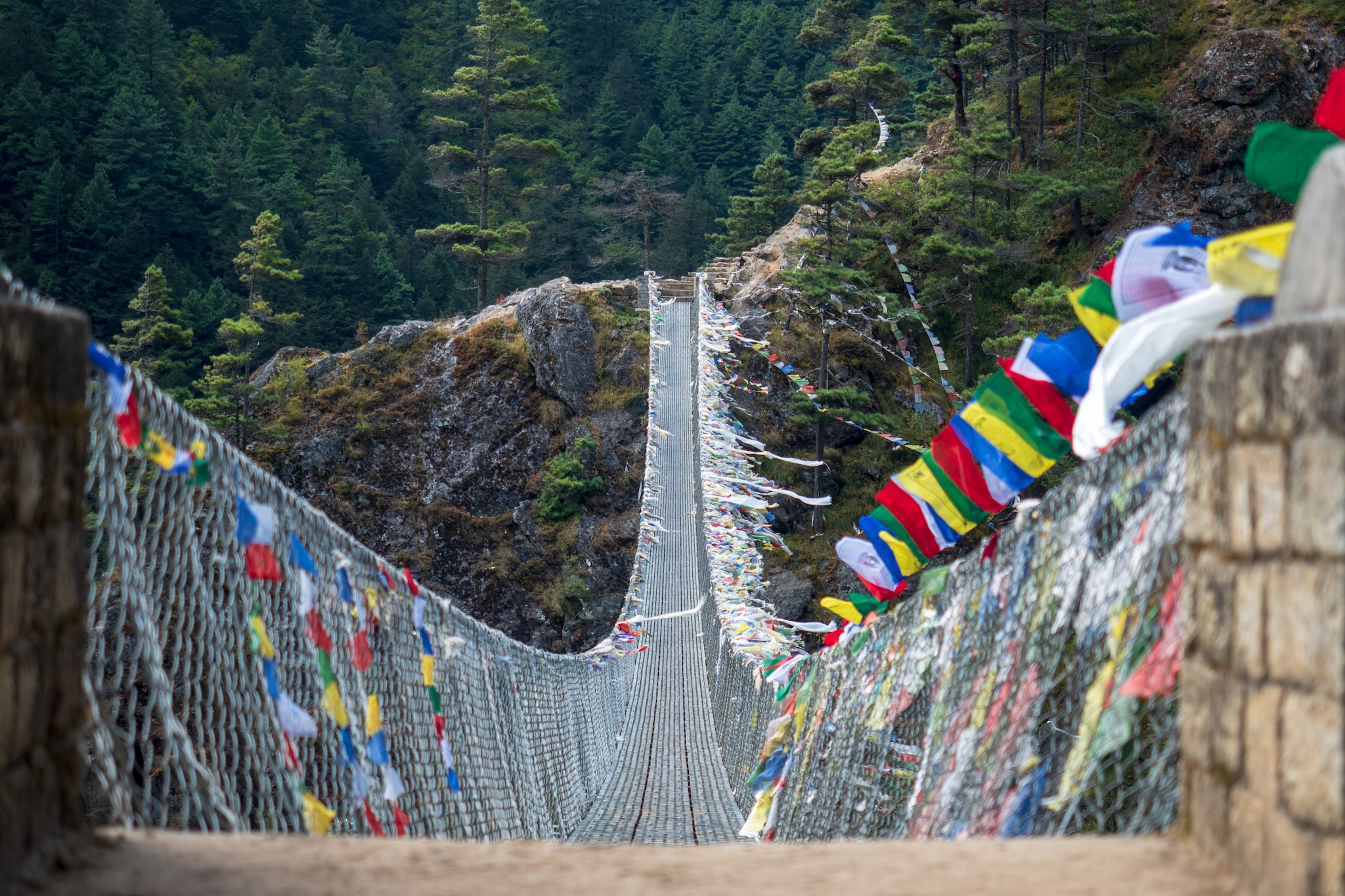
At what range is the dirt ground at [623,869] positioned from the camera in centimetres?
138

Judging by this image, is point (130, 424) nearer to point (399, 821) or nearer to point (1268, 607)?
point (399, 821)

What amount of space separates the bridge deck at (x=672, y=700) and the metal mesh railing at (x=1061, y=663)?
11.7 feet

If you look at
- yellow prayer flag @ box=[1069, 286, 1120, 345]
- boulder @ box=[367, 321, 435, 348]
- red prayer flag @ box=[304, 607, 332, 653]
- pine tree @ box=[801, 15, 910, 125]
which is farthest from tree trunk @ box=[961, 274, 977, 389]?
red prayer flag @ box=[304, 607, 332, 653]

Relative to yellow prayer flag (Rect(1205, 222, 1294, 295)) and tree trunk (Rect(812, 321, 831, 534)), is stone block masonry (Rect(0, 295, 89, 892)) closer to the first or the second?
yellow prayer flag (Rect(1205, 222, 1294, 295))

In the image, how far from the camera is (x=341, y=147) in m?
39.9

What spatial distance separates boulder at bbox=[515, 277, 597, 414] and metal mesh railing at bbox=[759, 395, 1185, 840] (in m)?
20.4

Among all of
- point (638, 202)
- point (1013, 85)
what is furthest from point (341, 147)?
point (1013, 85)

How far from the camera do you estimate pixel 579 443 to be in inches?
874

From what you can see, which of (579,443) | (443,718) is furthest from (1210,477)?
(579,443)

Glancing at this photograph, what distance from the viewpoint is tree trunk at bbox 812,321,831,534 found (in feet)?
60.1

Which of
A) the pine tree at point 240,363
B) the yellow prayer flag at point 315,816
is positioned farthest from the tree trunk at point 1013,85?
the yellow prayer flag at point 315,816

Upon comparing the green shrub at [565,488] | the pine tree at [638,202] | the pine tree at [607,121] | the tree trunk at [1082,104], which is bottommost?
the green shrub at [565,488]

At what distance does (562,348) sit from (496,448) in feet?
8.16

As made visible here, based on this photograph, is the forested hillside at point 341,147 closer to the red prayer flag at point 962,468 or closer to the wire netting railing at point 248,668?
the wire netting railing at point 248,668
